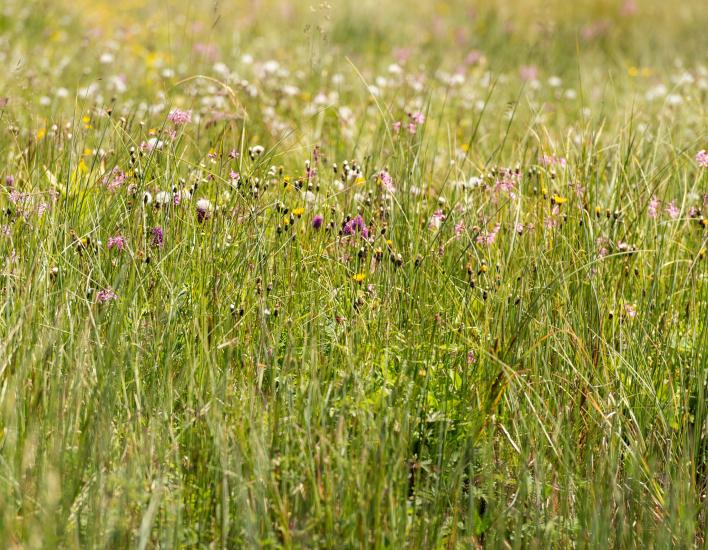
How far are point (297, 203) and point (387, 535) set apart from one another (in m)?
1.37

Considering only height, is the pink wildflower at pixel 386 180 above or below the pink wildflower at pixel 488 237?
above

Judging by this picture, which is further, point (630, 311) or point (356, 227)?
point (356, 227)

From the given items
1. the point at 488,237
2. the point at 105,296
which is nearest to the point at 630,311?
the point at 488,237

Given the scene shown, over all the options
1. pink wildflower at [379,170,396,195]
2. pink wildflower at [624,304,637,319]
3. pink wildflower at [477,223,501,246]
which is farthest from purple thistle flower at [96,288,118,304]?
pink wildflower at [624,304,637,319]

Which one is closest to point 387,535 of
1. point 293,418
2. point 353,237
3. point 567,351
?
point 293,418

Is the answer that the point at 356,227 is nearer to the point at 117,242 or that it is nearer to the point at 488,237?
the point at 488,237

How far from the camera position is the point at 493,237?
284cm

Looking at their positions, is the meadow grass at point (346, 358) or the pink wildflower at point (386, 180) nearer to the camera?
the meadow grass at point (346, 358)

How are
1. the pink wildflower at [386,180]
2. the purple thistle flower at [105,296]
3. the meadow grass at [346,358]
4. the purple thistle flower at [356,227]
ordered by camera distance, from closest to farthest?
the meadow grass at [346,358] → the purple thistle flower at [105,296] → the purple thistle flower at [356,227] → the pink wildflower at [386,180]

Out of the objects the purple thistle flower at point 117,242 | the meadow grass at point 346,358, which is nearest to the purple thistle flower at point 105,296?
the meadow grass at point 346,358

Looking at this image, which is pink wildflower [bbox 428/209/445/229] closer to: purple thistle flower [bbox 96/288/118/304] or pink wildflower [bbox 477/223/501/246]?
pink wildflower [bbox 477/223/501/246]

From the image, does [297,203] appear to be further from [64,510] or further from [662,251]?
[64,510]

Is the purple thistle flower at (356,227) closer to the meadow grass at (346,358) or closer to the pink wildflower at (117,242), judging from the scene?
the meadow grass at (346,358)

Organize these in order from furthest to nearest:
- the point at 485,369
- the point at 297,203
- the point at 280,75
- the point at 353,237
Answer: the point at 280,75 → the point at 297,203 → the point at 353,237 → the point at 485,369
